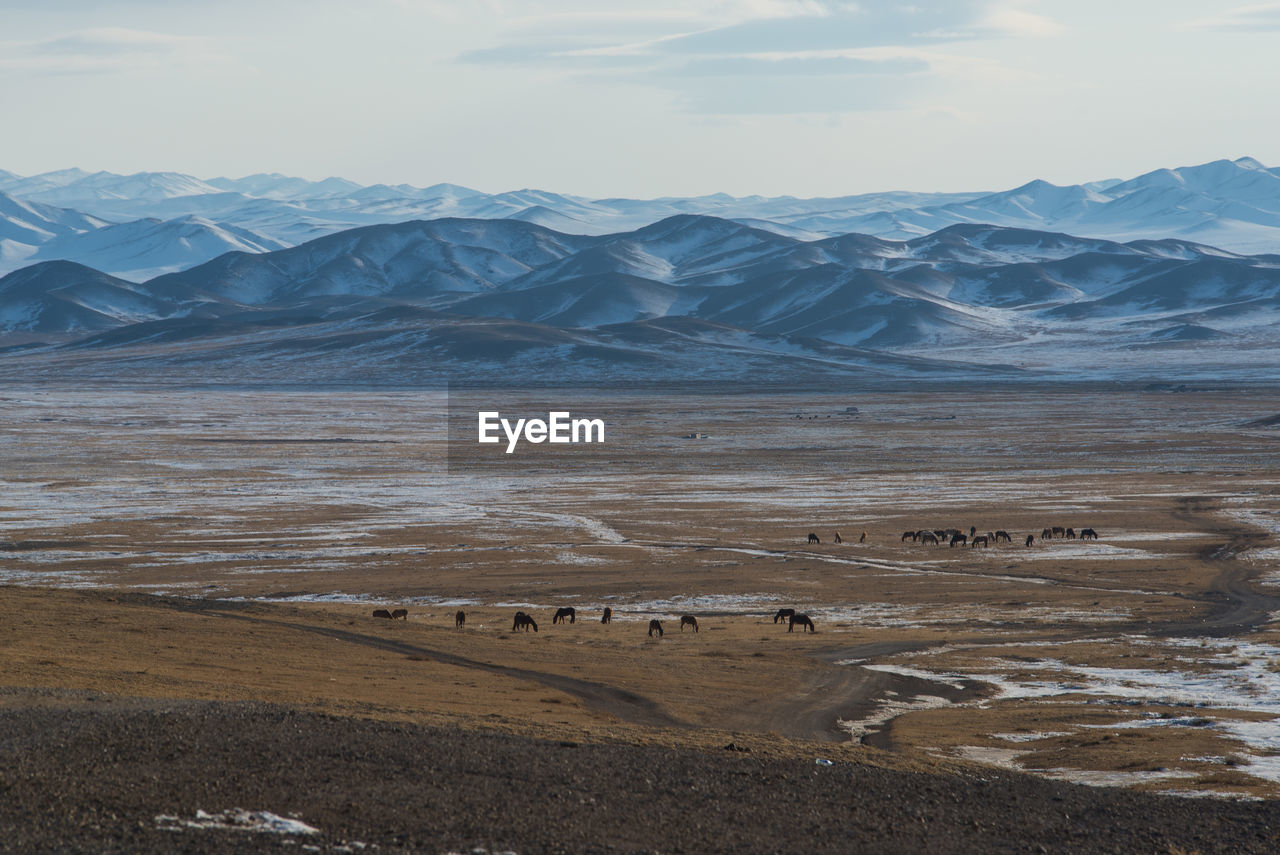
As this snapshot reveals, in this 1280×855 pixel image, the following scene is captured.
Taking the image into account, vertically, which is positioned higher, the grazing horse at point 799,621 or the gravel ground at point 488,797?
the gravel ground at point 488,797

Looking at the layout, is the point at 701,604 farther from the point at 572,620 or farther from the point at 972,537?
the point at 972,537

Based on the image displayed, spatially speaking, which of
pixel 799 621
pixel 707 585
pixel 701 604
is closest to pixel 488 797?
pixel 799 621

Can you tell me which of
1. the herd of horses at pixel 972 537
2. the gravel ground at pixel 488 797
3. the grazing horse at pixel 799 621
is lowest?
the herd of horses at pixel 972 537

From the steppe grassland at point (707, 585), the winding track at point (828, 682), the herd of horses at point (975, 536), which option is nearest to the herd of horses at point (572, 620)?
the steppe grassland at point (707, 585)

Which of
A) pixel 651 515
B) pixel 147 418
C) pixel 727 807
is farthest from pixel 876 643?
pixel 147 418

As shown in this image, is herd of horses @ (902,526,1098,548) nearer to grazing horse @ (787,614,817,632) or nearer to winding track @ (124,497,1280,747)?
winding track @ (124,497,1280,747)

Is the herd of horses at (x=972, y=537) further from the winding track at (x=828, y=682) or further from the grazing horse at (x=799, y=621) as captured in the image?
the grazing horse at (x=799, y=621)

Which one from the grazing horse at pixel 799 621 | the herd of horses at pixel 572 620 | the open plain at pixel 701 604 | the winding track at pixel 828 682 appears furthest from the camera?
the grazing horse at pixel 799 621
